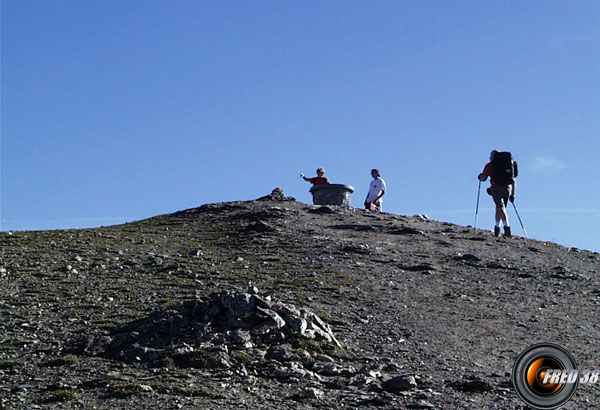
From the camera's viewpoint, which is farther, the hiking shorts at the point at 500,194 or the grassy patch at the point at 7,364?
the hiking shorts at the point at 500,194

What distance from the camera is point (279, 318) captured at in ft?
40.8

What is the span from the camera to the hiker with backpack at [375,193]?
2892 cm

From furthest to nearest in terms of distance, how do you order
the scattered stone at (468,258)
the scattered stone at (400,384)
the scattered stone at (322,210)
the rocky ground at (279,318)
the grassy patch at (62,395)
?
the scattered stone at (322,210) → the scattered stone at (468,258) → the scattered stone at (400,384) → the rocky ground at (279,318) → the grassy patch at (62,395)

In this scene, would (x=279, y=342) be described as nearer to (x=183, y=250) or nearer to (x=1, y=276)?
(x=1, y=276)

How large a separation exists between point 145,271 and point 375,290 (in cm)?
505

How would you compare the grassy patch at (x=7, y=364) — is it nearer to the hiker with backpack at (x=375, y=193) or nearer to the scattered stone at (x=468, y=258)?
the scattered stone at (x=468, y=258)

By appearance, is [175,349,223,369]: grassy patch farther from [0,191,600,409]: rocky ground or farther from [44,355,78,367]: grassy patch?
Answer: [44,355,78,367]: grassy patch

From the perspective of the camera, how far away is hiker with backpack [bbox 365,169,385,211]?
94.9 feet

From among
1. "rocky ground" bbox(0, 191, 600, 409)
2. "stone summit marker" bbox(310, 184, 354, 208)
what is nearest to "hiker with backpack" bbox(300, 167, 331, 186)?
"stone summit marker" bbox(310, 184, 354, 208)

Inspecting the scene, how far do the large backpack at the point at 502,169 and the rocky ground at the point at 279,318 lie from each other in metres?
1.95

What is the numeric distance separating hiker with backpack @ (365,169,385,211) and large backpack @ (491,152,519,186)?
574 cm

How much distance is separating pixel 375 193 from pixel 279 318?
17069mm

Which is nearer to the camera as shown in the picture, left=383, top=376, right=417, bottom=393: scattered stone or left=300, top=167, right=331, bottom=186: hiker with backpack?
left=383, top=376, right=417, bottom=393: scattered stone

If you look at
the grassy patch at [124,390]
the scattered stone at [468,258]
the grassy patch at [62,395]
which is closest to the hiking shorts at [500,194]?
the scattered stone at [468,258]
